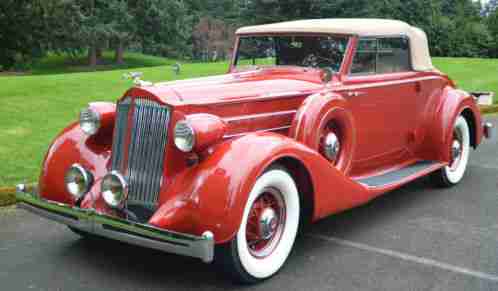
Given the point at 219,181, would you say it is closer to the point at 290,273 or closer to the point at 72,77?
the point at 290,273

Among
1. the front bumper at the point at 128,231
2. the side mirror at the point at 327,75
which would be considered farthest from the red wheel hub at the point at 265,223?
the side mirror at the point at 327,75

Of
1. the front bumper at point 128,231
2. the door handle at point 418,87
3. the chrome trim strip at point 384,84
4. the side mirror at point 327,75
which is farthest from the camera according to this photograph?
the door handle at point 418,87

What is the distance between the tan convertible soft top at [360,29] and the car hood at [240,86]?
0.44m

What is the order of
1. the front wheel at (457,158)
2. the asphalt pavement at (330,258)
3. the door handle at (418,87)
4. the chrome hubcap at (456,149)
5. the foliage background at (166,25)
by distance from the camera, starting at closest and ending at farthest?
the asphalt pavement at (330,258) → the door handle at (418,87) → the front wheel at (457,158) → the chrome hubcap at (456,149) → the foliage background at (166,25)

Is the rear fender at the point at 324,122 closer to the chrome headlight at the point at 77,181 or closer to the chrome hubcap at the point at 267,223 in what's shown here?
the chrome hubcap at the point at 267,223

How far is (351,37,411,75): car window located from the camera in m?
5.27

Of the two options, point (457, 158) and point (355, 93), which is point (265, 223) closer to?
point (355, 93)

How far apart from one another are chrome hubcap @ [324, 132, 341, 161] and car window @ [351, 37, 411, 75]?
2.55ft

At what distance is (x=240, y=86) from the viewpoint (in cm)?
456

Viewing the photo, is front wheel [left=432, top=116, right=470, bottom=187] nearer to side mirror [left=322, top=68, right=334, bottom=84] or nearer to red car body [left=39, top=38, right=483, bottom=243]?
red car body [left=39, top=38, right=483, bottom=243]

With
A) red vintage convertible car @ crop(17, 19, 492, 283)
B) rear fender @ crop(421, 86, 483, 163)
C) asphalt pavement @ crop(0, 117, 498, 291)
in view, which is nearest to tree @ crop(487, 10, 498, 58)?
rear fender @ crop(421, 86, 483, 163)

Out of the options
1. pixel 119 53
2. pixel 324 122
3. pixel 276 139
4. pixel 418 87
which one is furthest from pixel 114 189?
pixel 119 53

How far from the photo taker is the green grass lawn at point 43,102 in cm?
650

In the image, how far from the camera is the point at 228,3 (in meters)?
64.1
